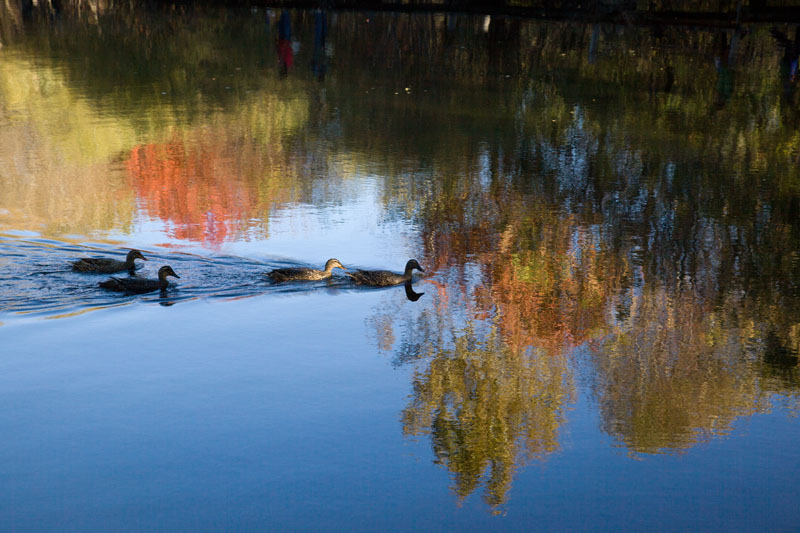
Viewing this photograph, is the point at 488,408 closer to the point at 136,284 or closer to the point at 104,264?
the point at 136,284

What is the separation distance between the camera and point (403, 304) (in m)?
11.2

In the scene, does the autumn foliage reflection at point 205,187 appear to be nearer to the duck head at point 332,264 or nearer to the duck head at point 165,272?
the duck head at point 165,272

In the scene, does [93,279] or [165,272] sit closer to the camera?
[165,272]

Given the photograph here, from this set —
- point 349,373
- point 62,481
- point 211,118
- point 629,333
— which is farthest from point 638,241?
point 211,118

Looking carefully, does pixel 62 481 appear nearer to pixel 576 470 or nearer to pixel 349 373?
pixel 349 373

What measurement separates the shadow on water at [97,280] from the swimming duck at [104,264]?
62 mm

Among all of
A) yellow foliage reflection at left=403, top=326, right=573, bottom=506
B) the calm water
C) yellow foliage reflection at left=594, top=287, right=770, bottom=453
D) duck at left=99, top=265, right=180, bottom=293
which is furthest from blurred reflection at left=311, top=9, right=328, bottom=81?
yellow foliage reflection at left=403, top=326, right=573, bottom=506

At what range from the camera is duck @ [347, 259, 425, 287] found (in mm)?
11758

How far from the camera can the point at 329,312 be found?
10.9 m

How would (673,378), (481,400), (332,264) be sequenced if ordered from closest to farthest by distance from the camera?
(481,400), (673,378), (332,264)

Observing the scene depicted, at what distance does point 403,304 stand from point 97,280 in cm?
364

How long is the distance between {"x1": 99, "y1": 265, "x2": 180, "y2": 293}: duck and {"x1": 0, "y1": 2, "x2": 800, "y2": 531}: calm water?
0.40ft

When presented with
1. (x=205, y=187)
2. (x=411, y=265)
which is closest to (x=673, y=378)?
(x=411, y=265)

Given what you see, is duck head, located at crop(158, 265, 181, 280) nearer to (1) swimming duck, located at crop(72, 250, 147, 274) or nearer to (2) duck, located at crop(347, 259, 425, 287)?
(1) swimming duck, located at crop(72, 250, 147, 274)
